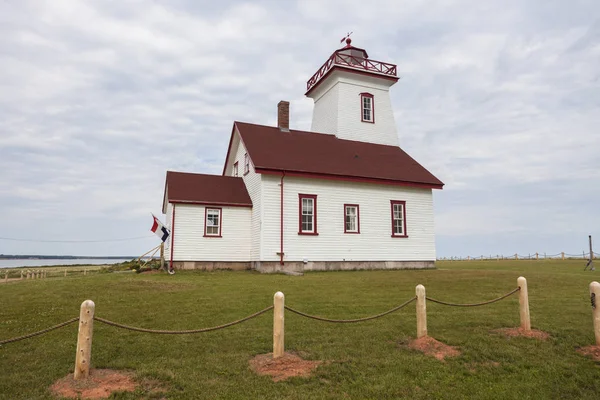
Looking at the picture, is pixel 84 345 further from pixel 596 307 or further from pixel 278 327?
pixel 596 307

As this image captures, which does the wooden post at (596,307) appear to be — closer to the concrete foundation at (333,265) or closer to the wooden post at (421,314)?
the wooden post at (421,314)

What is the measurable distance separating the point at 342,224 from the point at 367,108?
1004 centimetres

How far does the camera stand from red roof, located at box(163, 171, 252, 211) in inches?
867

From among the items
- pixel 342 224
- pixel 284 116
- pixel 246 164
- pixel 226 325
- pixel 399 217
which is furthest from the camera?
pixel 284 116

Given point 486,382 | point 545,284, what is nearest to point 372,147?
point 545,284

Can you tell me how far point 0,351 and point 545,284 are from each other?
1828cm

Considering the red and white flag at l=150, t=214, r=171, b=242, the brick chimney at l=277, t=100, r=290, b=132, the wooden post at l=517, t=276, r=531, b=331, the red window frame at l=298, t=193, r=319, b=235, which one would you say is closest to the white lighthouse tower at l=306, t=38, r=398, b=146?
the brick chimney at l=277, t=100, r=290, b=132

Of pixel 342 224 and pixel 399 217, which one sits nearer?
pixel 342 224

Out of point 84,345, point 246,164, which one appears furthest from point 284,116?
point 84,345

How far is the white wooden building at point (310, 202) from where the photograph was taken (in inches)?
864

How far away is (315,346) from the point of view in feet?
27.4

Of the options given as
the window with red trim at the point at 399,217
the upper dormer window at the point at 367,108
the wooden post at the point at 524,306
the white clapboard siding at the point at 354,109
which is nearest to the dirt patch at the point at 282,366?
the wooden post at the point at 524,306

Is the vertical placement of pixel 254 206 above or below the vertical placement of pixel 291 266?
above

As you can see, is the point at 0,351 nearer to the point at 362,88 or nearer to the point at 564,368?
the point at 564,368
